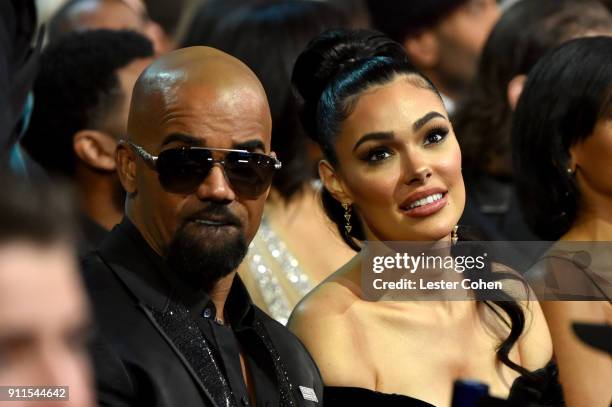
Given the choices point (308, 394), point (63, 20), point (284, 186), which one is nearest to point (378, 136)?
point (308, 394)

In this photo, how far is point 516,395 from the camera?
3016 millimetres

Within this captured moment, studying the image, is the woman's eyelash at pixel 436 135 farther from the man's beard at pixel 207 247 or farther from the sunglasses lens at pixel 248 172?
the man's beard at pixel 207 247

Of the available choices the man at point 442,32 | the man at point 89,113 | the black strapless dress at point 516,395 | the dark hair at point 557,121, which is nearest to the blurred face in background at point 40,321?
the black strapless dress at point 516,395

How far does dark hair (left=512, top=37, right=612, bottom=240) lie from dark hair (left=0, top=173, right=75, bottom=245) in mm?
2123

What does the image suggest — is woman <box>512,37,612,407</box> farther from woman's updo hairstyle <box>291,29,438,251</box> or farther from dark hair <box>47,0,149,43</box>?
dark hair <box>47,0,149,43</box>

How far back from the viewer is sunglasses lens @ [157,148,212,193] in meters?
2.76

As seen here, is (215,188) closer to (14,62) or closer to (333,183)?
(333,183)

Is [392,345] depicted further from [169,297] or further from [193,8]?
[193,8]

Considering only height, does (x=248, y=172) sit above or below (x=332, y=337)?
above

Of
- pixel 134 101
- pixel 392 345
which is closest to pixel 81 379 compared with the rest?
pixel 134 101

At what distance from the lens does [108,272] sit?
2.79 m

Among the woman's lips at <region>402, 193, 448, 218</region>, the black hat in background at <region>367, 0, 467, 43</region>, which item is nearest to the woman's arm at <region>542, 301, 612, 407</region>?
the woman's lips at <region>402, 193, 448, 218</region>

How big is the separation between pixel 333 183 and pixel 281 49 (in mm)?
1271

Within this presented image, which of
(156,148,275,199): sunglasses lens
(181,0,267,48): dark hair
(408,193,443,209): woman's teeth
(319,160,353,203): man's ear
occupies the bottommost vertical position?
(181,0,267,48): dark hair
